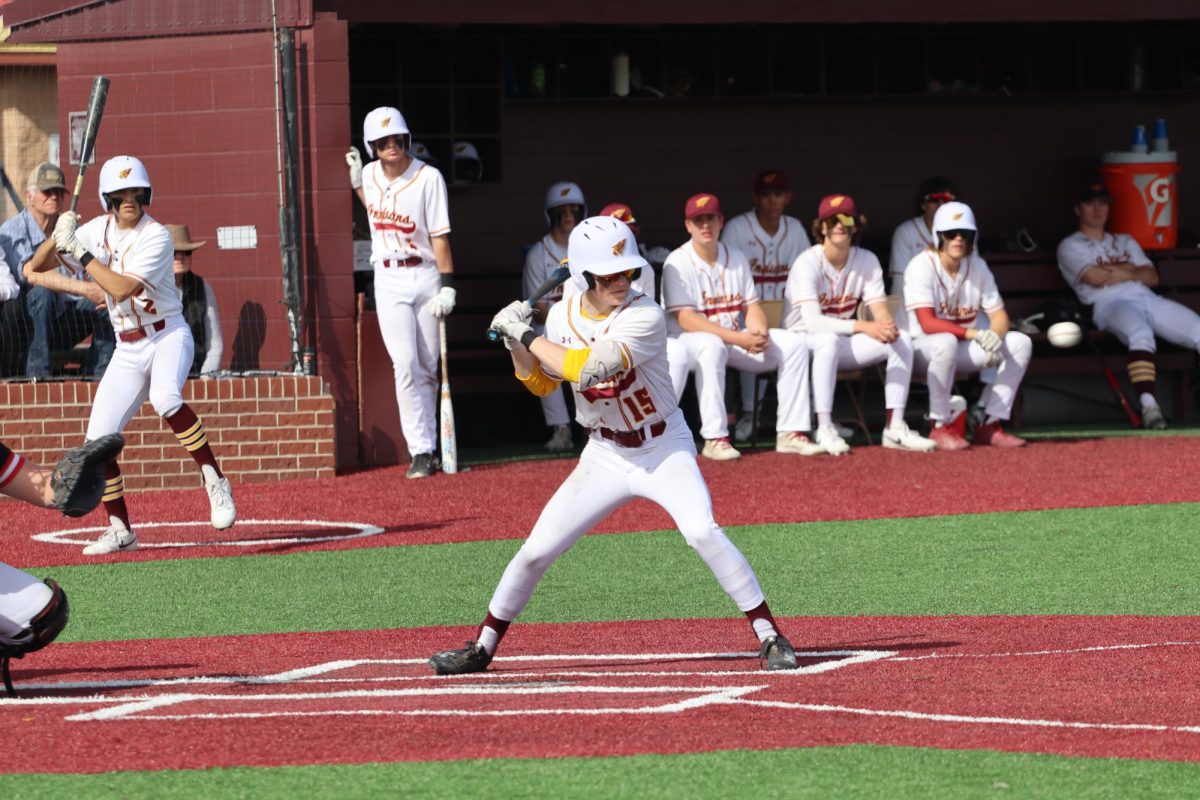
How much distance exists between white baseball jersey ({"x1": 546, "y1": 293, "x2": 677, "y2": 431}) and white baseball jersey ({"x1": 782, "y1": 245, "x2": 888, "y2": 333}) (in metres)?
5.76

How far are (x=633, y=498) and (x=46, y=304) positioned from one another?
20.2 ft

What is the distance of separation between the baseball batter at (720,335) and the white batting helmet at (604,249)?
522cm

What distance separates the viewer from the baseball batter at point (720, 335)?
38.0 ft

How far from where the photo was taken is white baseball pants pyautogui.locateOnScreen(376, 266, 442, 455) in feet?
37.3

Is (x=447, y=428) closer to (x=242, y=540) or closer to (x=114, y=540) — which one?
(x=242, y=540)

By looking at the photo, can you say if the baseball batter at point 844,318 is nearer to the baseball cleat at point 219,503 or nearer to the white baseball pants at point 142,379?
the baseball cleat at point 219,503

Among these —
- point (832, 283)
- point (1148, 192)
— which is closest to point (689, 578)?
point (832, 283)

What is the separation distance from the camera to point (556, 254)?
1266 centimetres

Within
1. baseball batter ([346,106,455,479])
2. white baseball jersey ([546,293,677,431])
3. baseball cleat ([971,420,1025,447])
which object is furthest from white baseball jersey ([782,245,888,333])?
white baseball jersey ([546,293,677,431])

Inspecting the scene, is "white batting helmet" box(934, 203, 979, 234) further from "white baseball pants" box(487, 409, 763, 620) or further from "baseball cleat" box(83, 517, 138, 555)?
"white baseball pants" box(487, 409, 763, 620)

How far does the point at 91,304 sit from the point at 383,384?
1820 millimetres

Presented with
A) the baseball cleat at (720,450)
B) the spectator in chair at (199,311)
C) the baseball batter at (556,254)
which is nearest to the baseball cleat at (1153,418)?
the baseball cleat at (720,450)

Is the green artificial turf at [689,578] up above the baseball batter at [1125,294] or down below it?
below

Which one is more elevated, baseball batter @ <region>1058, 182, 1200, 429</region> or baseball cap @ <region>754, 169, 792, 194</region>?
baseball cap @ <region>754, 169, 792, 194</region>
